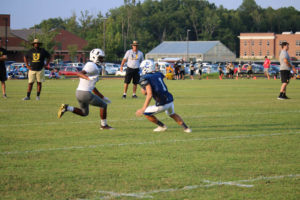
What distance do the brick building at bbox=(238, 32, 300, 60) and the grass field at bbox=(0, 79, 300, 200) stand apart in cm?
13259

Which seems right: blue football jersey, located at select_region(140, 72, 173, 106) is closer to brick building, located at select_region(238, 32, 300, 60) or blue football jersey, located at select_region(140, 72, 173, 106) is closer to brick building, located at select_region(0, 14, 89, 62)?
brick building, located at select_region(0, 14, 89, 62)

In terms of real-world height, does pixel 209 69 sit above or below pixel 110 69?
above

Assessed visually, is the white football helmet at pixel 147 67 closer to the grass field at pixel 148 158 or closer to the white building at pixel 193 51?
the grass field at pixel 148 158

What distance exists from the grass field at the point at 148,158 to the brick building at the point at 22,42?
8014cm

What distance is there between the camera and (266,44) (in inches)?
5605

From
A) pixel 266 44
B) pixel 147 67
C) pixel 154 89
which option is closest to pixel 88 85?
pixel 147 67

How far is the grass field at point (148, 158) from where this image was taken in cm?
558

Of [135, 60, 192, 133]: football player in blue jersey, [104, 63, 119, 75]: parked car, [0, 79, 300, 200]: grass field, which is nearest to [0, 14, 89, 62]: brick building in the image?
[104, 63, 119, 75]: parked car

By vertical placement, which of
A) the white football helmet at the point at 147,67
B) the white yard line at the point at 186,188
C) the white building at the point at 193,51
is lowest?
the white yard line at the point at 186,188

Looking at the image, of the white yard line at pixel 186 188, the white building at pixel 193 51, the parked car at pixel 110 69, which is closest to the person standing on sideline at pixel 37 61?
the white yard line at pixel 186 188

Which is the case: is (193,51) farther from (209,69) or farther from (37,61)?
(37,61)

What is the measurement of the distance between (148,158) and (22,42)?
88627 millimetres

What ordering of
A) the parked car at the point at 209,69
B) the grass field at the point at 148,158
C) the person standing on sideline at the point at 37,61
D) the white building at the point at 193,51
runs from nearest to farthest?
the grass field at the point at 148,158, the person standing on sideline at the point at 37,61, the parked car at the point at 209,69, the white building at the point at 193,51

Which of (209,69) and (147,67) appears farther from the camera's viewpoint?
(209,69)
